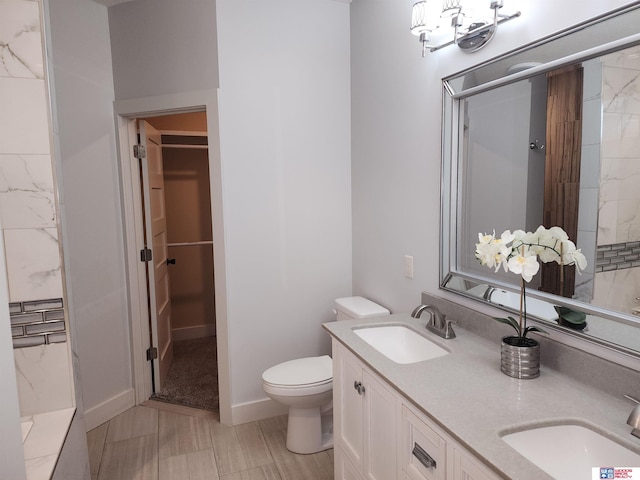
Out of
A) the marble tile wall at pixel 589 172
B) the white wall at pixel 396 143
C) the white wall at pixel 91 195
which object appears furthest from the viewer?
the white wall at pixel 91 195

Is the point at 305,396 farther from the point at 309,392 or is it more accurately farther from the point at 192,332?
the point at 192,332

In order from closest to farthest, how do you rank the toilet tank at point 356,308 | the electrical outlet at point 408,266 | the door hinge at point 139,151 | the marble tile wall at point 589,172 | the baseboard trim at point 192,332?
the marble tile wall at point 589,172, the electrical outlet at point 408,266, the toilet tank at point 356,308, the door hinge at point 139,151, the baseboard trim at point 192,332

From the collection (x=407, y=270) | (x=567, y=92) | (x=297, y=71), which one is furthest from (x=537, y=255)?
(x=297, y=71)

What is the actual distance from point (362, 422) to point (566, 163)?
3.91 ft

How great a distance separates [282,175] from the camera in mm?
2781

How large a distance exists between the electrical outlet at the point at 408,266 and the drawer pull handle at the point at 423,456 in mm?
1105

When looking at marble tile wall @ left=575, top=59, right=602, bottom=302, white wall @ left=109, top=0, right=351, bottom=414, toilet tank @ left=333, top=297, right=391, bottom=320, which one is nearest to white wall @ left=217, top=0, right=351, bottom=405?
white wall @ left=109, top=0, right=351, bottom=414

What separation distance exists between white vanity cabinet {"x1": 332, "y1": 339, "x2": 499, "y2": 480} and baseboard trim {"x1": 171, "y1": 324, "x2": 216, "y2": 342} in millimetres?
2800

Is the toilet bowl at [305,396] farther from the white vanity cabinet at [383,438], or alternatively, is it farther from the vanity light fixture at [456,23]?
the vanity light fixture at [456,23]

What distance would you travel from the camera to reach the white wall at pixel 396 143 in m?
2.06

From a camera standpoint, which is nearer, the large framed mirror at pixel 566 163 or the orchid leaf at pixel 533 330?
the large framed mirror at pixel 566 163

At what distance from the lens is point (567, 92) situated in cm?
139

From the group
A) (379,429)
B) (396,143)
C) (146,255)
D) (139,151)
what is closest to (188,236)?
(146,255)

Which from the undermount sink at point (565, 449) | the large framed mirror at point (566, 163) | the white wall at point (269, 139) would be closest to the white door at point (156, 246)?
the white wall at point (269, 139)
